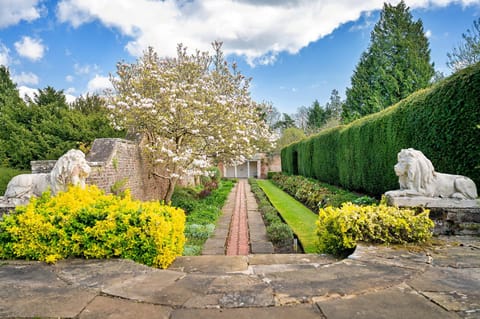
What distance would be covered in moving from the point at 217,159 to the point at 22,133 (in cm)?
716

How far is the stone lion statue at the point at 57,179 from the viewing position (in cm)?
402

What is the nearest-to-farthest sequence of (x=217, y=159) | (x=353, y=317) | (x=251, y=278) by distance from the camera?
1. (x=353, y=317)
2. (x=251, y=278)
3. (x=217, y=159)

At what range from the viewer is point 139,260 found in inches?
115

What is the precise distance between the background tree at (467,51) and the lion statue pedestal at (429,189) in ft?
40.2

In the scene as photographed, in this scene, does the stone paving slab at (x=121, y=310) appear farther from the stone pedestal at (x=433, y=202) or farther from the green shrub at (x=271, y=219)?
the green shrub at (x=271, y=219)

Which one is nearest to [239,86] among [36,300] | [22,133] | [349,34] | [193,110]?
[193,110]

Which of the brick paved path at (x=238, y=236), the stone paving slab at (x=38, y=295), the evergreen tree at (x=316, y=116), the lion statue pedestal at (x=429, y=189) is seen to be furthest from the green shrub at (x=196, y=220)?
the evergreen tree at (x=316, y=116)

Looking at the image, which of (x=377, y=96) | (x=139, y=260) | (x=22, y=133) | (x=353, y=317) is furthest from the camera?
(x=377, y=96)

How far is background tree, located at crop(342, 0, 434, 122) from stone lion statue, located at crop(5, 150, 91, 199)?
2249 cm

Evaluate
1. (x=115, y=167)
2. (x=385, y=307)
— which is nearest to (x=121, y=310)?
(x=385, y=307)

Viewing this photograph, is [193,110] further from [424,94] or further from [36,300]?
[36,300]

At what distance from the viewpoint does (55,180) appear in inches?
160

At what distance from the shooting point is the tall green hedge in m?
4.77

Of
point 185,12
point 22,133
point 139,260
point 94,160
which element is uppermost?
point 185,12
